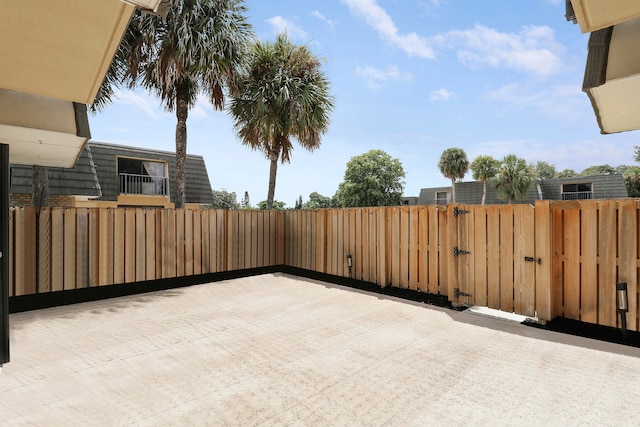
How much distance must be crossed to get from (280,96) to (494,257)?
804 cm

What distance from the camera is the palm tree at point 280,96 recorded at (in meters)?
10.2

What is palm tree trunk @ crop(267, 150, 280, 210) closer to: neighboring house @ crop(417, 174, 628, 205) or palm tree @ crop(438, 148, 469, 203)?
neighboring house @ crop(417, 174, 628, 205)

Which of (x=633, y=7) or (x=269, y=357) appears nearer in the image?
(x=633, y=7)

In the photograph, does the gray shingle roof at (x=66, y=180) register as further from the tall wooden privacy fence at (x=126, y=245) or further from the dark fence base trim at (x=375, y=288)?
the dark fence base trim at (x=375, y=288)

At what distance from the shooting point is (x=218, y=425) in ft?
7.10

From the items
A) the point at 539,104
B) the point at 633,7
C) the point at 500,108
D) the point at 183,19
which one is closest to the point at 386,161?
the point at 500,108

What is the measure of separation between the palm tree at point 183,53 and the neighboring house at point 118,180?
522cm

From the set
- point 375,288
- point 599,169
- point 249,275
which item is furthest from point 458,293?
point 599,169

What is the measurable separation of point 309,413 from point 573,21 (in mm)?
4172

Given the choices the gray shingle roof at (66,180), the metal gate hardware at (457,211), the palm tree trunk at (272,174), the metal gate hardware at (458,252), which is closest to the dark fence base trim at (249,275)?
the metal gate hardware at (458,252)

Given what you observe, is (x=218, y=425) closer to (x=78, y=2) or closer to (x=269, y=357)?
(x=269, y=357)

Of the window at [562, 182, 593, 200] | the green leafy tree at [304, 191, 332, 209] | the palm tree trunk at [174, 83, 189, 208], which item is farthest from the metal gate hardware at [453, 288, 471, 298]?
the green leafy tree at [304, 191, 332, 209]

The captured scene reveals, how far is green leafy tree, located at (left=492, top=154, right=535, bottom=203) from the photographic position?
24.2 metres

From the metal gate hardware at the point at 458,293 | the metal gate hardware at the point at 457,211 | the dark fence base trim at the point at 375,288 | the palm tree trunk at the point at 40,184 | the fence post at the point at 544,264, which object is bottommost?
the dark fence base trim at the point at 375,288
